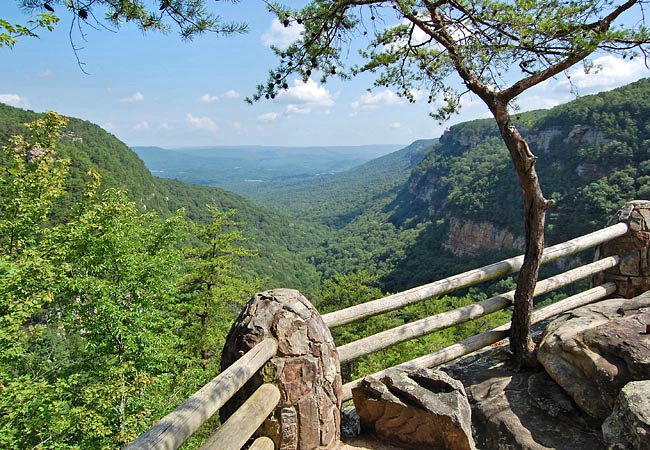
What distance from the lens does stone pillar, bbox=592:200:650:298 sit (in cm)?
401

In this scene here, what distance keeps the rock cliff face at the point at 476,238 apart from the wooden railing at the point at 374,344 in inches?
2139

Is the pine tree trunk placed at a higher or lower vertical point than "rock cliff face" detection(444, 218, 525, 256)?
higher

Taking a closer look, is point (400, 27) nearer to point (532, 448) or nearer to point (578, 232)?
point (532, 448)

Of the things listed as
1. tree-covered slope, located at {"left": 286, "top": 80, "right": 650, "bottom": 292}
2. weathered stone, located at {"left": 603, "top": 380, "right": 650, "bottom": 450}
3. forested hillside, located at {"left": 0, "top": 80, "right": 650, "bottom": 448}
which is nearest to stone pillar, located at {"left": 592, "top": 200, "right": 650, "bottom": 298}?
forested hillside, located at {"left": 0, "top": 80, "right": 650, "bottom": 448}

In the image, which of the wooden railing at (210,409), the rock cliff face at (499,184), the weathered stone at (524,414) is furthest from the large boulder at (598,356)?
the rock cliff face at (499,184)

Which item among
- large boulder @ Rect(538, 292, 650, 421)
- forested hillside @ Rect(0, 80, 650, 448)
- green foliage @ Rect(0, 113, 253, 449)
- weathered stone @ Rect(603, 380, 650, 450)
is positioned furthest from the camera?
forested hillside @ Rect(0, 80, 650, 448)

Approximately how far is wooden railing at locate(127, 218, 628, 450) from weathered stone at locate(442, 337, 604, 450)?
1.35ft

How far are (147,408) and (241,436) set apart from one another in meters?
6.98

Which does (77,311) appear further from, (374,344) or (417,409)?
(417,409)

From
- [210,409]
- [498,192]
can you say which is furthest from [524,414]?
[498,192]

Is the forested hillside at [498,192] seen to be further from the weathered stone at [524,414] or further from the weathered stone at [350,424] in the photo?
the weathered stone at [350,424]

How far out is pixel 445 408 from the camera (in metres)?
2.14

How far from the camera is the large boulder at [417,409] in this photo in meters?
2.10

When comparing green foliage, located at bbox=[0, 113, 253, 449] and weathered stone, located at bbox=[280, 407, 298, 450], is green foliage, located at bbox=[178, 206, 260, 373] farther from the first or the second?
weathered stone, located at bbox=[280, 407, 298, 450]
